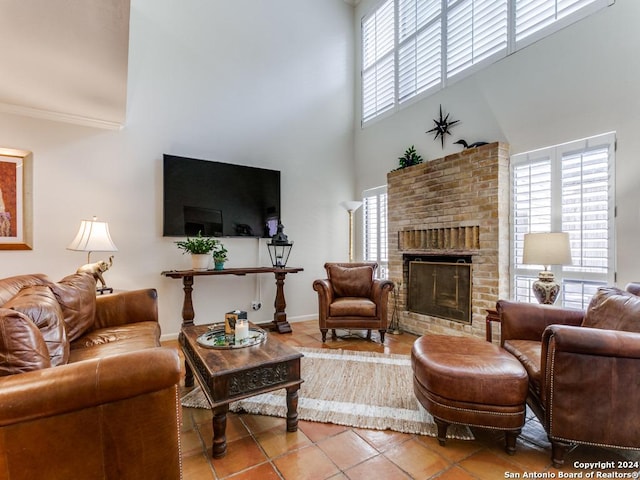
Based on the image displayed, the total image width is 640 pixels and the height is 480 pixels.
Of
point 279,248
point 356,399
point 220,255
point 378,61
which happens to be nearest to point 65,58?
point 220,255

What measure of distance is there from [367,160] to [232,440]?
423cm

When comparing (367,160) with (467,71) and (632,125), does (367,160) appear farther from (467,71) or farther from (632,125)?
(632,125)

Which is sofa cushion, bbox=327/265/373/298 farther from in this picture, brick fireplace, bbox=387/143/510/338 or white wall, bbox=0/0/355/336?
white wall, bbox=0/0/355/336

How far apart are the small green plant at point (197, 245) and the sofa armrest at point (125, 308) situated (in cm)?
92

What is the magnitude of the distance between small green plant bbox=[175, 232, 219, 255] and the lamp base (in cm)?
334

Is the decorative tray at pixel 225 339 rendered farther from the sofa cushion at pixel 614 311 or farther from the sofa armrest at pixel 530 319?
the sofa cushion at pixel 614 311

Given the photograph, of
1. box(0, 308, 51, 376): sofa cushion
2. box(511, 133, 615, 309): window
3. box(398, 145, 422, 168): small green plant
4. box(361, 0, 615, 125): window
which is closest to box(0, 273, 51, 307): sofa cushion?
box(0, 308, 51, 376): sofa cushion

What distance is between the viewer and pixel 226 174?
418 cm

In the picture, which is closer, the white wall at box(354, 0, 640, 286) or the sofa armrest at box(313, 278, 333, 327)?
the white wall at box(354, 0, 640, 286)

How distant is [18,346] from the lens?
1.26 m

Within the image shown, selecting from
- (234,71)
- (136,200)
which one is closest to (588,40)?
(234,71)

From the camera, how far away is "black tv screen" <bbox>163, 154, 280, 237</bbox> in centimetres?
384

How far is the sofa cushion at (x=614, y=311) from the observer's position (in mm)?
1760

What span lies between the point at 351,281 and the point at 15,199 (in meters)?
3.61
